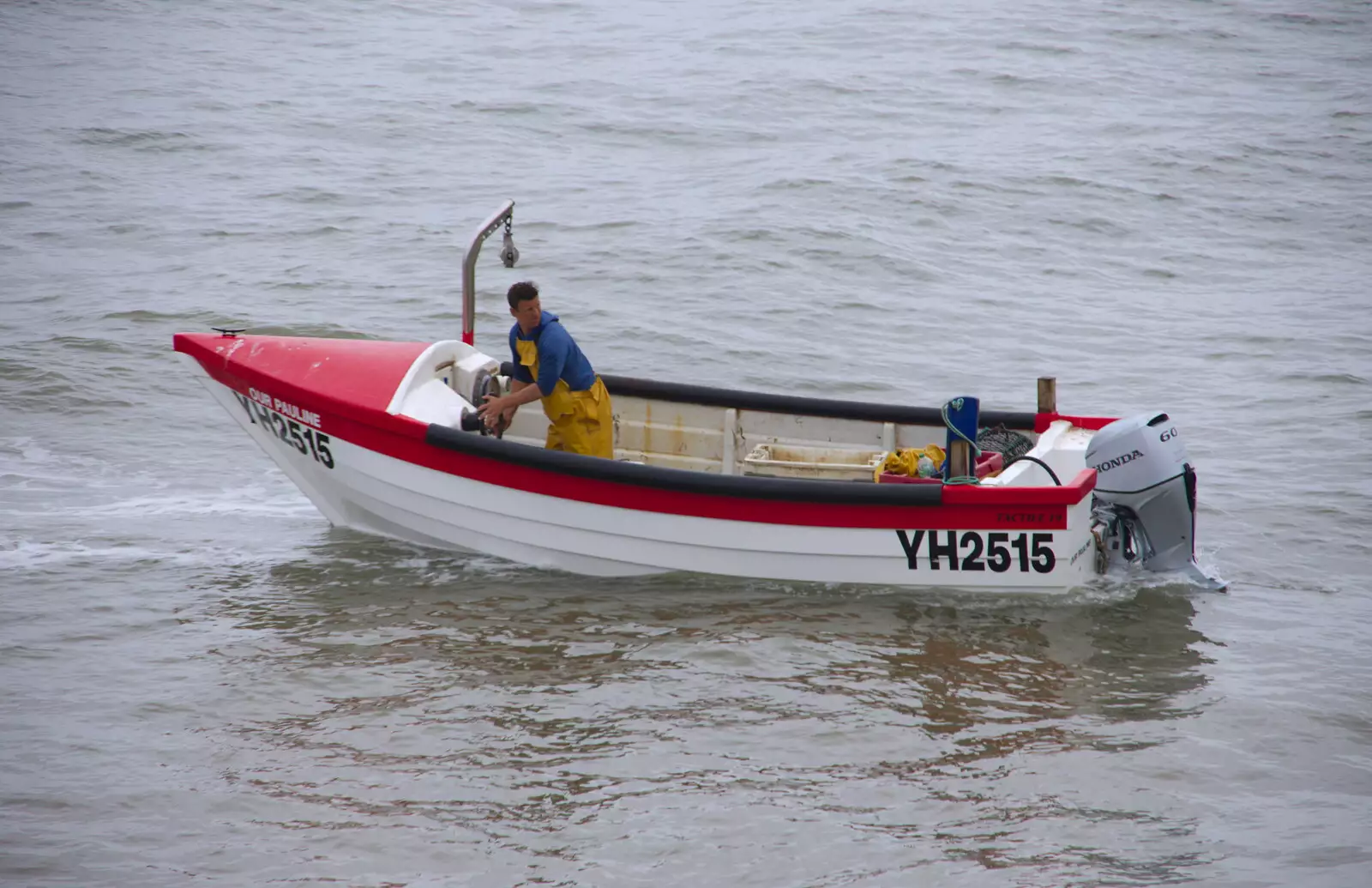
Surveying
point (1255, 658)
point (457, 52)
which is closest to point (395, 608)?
point (1255, 658)

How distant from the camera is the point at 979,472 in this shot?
327 inches

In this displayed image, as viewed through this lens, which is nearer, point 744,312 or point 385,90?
point 744,312

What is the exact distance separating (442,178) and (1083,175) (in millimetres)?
8776

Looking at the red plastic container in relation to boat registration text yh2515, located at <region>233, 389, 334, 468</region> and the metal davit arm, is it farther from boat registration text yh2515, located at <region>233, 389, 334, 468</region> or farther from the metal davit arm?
boat registration text yh2515, located at <region>233, 389, 334, 468</region>

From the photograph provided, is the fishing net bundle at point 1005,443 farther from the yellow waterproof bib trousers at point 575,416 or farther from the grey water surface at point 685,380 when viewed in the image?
the yellow waterproof bib trousers at point 575,416

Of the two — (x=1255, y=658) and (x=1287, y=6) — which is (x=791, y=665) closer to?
(x=1255, y=658)

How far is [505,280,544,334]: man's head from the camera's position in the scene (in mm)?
8039

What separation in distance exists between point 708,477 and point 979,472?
5.43 ft

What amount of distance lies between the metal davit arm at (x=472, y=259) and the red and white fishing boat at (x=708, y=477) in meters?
0.02

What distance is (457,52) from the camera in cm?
2580

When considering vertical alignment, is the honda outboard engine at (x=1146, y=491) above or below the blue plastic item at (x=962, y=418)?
below

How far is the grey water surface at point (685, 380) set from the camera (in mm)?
6141

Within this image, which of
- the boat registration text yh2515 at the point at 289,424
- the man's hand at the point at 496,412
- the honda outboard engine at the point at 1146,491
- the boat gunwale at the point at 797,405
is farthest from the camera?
the boat gunwale at the point at 797,405

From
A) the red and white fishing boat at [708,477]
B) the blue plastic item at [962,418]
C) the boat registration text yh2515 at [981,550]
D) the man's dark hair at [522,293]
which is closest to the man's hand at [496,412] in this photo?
the red and white fishing boat at [708,477]
